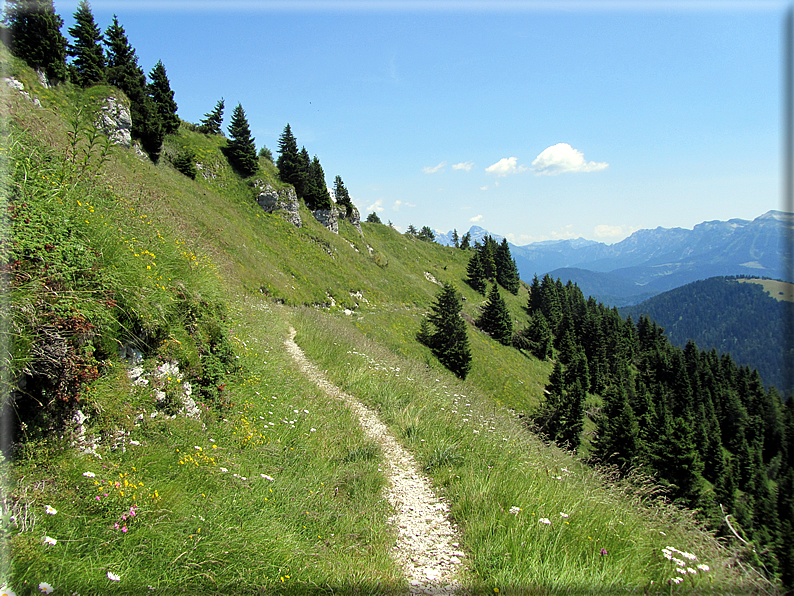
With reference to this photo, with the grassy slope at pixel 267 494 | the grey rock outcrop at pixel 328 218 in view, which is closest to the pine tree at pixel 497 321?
the grey rock outcrop at pixel 328 218

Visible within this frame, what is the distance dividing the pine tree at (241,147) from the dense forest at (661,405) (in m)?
42.0

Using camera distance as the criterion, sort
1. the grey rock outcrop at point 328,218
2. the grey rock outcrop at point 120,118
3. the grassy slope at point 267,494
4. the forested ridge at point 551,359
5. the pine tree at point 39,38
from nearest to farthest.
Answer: the grassy slope at point 267,494 < the forested ridge at point 551,359 < the pine tree at point 39,38 < the grey rock outcrop at point 120,118 < the grey rock outcrop at point 328,218

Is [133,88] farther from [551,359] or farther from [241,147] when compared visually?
[551,359]

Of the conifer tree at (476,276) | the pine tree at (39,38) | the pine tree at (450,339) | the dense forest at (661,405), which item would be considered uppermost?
the pine tree at (39,38)

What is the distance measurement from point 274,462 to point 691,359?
397 feet

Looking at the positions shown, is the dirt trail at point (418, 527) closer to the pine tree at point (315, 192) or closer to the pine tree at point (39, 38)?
the pine tree at point (39, 38)

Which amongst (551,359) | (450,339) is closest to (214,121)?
(450,339)

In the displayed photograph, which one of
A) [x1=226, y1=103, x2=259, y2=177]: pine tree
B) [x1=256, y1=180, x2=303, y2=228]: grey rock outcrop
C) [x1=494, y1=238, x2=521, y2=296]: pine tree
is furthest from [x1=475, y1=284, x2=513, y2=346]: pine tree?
[x1=226, y1=103, x2=259, y2=177]: pine tree

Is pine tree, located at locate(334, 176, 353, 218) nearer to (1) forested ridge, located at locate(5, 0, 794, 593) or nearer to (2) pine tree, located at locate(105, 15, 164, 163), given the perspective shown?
(1) forested ridge, located at locate(5, 0, 794, 593)

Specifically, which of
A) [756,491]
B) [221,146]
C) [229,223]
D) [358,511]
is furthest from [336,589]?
[756,491]

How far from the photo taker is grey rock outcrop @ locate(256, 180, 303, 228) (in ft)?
128

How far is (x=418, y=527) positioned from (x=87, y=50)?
39.4 metres

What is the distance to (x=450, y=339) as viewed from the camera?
40.4 meters

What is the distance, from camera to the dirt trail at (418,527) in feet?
12.3
